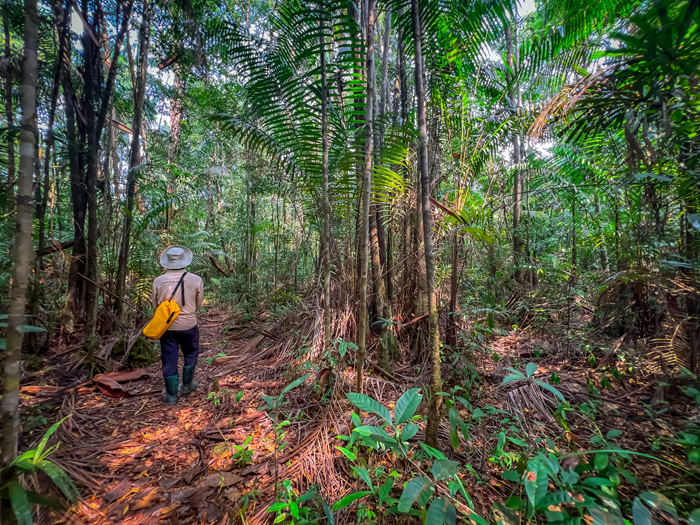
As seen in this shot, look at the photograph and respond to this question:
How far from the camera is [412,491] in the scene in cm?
94

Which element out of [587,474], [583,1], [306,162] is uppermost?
[583,1]

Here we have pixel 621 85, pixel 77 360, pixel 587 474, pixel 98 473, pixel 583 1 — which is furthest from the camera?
pixel 77 360

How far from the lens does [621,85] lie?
1.97 m

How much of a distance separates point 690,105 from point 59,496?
3.92 m

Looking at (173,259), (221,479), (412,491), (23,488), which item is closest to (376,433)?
(412,491)

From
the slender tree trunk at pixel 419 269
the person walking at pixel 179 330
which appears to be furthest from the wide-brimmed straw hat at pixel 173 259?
the slender tree trunk at pixel 419 269

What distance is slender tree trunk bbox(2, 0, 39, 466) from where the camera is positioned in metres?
1.32

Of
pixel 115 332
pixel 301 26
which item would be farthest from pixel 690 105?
pixel 115 332

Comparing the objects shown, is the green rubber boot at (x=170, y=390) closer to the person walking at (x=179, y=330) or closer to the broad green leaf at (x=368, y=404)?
the person walking at (x=179, y=330)

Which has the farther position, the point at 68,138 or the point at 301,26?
the point at 68,138

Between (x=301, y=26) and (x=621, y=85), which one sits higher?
(x=301, y=26)

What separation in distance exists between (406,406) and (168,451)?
5.95ft

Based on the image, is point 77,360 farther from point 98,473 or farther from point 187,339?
point 98,473

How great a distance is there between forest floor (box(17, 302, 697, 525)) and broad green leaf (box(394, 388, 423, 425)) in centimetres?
69
